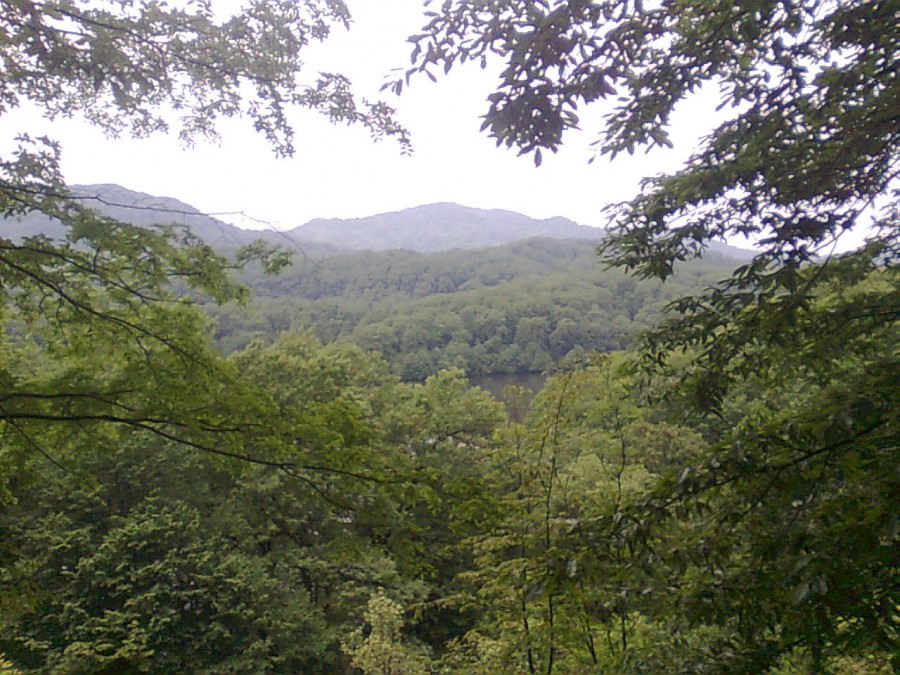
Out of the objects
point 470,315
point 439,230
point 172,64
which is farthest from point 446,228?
point 172,64

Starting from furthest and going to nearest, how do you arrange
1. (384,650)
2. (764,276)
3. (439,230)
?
(439,230) → (384,650) → (764,276)

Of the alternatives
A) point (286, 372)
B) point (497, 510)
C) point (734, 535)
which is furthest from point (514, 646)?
point (286, 372)

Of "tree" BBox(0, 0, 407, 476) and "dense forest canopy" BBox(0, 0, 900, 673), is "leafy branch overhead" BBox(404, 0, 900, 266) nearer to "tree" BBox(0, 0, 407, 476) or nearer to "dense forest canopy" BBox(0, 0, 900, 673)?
"dense forest canopy" BBox(0, 0, 900, 673)

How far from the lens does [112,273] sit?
9.70 ft

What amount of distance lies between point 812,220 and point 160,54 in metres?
3.78

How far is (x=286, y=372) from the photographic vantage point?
13.4m

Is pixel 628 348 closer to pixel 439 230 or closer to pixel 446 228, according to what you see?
pixel 439 230

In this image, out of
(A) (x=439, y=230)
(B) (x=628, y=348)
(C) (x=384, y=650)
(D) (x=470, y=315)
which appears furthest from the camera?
(A) (x=439, y=230)

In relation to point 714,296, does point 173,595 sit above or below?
below

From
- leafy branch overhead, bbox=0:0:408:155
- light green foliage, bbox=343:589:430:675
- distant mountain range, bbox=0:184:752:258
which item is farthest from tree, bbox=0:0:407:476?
distant mountain range, bbox=0:184:752:258

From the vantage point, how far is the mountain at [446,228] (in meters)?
128

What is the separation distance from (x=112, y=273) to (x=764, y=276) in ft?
10.9

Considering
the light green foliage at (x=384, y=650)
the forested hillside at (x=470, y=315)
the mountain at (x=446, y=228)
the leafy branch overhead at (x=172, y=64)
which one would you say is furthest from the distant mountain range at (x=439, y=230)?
the leafy branch overhead at (x=172, y=64)

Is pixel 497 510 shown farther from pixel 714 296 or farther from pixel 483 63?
pixel 483 63
